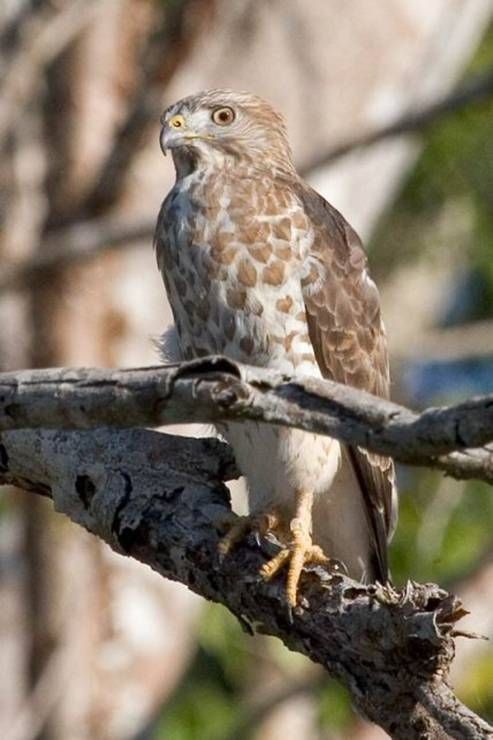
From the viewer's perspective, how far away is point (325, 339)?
5.13m

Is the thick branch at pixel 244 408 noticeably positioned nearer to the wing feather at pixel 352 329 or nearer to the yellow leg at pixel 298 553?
the yellow leg at pixel 298 553

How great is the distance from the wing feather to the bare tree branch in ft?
4.79

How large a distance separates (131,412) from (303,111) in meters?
5.17

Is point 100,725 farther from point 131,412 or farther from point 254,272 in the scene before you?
point 131,412

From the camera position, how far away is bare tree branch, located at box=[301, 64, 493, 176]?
686cm

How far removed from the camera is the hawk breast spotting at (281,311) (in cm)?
500

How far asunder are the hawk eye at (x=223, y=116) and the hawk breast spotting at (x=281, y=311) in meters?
0.11

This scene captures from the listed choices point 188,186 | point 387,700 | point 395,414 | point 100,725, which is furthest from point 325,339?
point 100,725

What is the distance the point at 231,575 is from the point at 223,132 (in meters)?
2.04

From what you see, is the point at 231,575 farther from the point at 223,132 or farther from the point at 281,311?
the point at 223,132

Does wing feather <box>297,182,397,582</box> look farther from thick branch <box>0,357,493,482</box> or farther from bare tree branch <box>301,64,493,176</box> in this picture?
thick branch <box>0,357,493,482</box>

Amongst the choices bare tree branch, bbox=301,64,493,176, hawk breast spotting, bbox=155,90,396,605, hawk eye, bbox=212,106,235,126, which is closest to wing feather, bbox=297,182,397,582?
hawk breast spotting, bbox=155,90,396,605

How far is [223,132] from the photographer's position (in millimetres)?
5684

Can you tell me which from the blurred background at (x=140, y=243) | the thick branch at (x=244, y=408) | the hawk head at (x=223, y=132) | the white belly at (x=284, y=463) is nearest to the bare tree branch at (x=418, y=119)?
the blurred background at (x=140, y=243)
